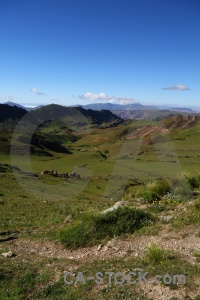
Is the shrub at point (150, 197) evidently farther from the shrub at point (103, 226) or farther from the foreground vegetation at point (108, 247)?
the shrub at point (103, 226)

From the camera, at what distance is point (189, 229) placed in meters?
11.1

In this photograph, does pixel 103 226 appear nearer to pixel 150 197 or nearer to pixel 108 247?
pixel 108 247

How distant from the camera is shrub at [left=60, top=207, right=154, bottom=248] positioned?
11.2 m

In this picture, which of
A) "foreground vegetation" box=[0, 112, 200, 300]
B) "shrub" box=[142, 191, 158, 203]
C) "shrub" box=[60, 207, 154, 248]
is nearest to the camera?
"foreground vegetation" box=[0, 112, 200, 300]

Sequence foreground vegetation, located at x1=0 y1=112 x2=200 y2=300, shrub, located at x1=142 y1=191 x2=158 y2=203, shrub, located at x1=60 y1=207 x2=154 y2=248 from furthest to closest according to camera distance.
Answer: shrub, located at x1=142 y1=191 x2=158 y2=203, shrub, located at x1=60 y1=207 x2=154 y2=248, foreground vegetation, located at x1=0 y1=112 x2=200 y2=300

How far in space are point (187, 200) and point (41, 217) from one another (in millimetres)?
8617

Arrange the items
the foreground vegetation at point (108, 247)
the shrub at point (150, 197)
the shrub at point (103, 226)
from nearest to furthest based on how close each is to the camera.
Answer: the foreground vegetation at point (108, 247) < the shrub at point (103, 226) < the shrub at point (150, 197)

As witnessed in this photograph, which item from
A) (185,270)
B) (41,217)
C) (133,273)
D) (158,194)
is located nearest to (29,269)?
Result: (133,273)

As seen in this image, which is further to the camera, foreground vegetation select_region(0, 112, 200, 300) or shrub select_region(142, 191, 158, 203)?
shrub select_region(142, 191, 158, 203)

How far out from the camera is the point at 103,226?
1186 cm

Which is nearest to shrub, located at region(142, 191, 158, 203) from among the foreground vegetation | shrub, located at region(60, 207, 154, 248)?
the foreground vegetation

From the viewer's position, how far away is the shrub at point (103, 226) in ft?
36.9

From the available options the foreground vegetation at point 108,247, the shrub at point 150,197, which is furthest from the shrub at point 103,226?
the shrub at point 150,197

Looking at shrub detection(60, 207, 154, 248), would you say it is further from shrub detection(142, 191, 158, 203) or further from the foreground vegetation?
shrub detection(142, 191, 158, 203)
